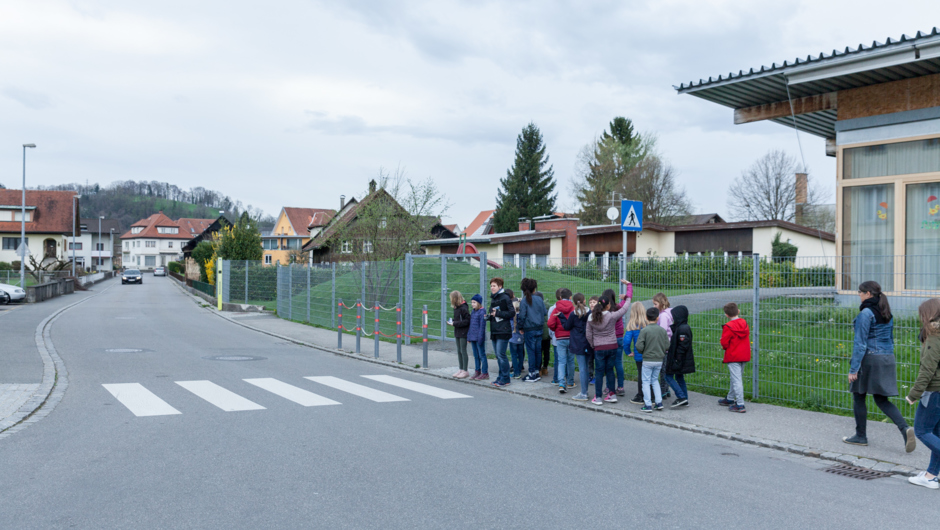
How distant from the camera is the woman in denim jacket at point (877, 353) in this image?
6.95 meters

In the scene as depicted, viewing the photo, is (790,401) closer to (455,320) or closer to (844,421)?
(844,421)

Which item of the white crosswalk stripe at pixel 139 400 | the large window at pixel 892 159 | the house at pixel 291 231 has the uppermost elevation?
the house at pixel 291 231

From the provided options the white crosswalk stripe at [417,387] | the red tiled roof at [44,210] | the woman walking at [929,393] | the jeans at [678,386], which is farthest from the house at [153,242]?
the woman walking at [929,393]

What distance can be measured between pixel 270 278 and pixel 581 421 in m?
23.9

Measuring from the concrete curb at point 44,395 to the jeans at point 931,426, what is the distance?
9.07 meters

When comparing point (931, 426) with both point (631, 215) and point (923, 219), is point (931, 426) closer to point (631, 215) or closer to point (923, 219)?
point (631, 215)

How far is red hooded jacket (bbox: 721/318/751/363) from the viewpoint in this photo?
916 centimetres

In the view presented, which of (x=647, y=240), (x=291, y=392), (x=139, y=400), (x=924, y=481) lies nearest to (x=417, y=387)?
(x=291, y=392)

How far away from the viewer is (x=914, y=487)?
6145 mm

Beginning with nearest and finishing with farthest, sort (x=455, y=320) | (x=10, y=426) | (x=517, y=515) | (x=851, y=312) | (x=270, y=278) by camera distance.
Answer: (x=517, y=515) → (x=10, y=426) → (x=851, y=312) → (x=455, y=320) → (x=270, y=278)

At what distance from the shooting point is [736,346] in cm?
917

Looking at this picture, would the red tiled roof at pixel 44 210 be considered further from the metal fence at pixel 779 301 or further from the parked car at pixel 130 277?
the metal fence at pixel 779 301

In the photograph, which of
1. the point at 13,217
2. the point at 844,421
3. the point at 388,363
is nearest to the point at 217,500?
the point at 844,421

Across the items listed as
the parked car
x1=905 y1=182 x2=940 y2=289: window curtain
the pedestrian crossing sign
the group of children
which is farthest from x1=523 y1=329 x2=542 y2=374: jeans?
the parked car
